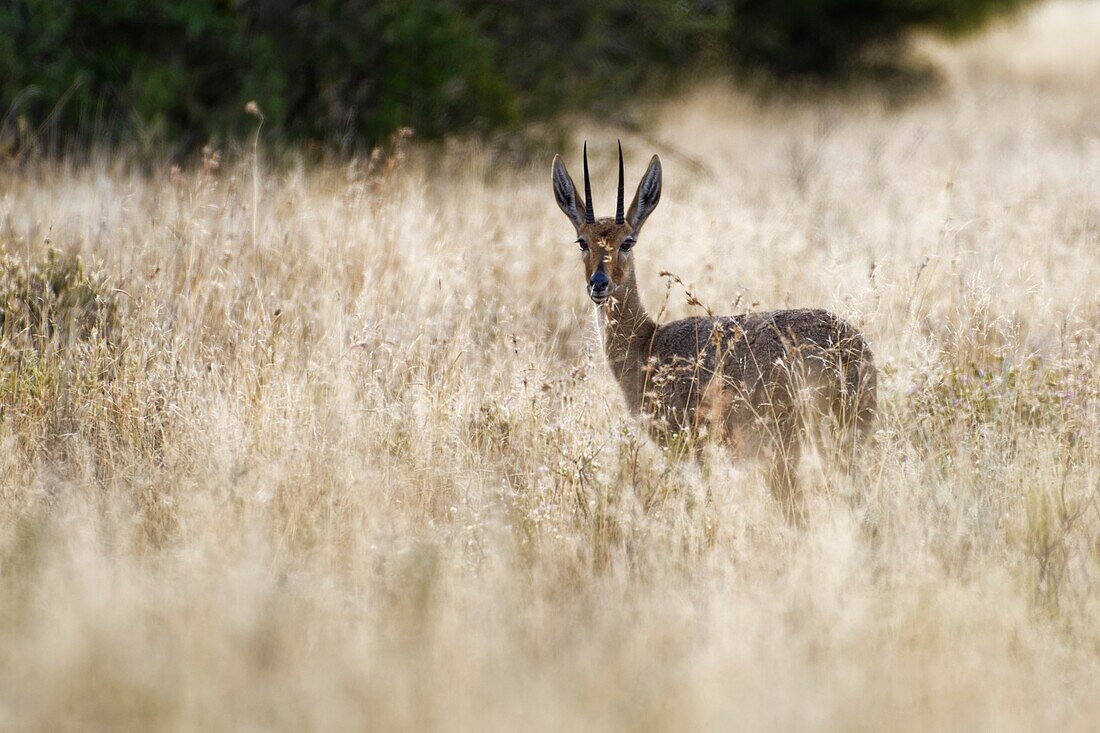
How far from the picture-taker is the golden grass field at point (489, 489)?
335cm

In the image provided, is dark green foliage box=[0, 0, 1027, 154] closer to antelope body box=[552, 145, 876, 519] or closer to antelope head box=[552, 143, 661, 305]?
antelope head box=[552, 143, 661, 305]

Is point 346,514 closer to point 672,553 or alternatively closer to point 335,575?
point 335,575

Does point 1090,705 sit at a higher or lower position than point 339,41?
lower

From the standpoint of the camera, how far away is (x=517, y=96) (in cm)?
1310

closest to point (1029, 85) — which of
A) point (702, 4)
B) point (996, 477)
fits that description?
point (702, 4)

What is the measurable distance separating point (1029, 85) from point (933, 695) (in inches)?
777

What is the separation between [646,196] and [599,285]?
2.28ft

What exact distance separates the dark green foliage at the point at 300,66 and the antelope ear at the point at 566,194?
15.3 ft

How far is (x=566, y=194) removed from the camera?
6.00m

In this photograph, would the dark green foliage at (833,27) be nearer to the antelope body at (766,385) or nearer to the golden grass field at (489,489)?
the golden grass field at (489,489)

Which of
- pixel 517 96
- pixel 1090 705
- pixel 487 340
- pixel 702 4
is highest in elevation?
pixel 702 4

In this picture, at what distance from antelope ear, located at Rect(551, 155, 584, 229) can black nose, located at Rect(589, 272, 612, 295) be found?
497 millimetres

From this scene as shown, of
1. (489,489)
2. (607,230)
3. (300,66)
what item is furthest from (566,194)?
(300,66)

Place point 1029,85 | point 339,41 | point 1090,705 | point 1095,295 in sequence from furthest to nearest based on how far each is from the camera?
point 1029,85 < point 339,41 < point 1095,295 < point 1090,705
